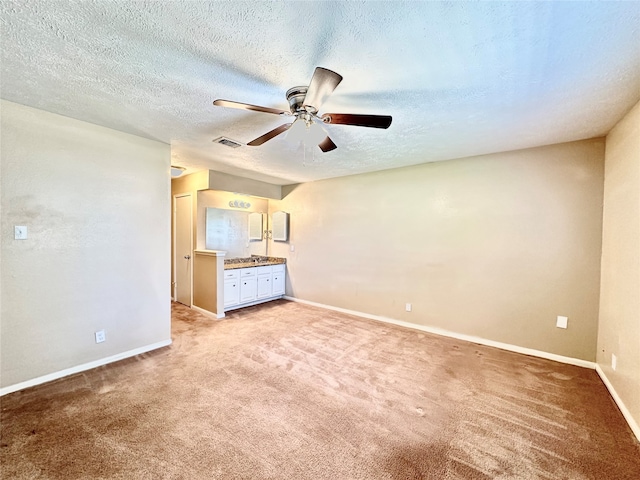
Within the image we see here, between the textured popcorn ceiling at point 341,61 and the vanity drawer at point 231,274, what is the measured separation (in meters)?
2.44

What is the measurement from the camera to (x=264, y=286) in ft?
16.9

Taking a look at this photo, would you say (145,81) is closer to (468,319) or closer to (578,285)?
(468,319)

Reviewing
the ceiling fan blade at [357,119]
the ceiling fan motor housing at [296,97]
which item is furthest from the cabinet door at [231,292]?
the ceiling fan blade at [357,119]

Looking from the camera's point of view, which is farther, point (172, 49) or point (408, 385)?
point (408, 385)

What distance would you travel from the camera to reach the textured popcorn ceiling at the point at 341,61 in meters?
1.26

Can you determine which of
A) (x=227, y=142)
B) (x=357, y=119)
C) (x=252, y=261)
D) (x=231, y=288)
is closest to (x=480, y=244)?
(x=357, y=119)

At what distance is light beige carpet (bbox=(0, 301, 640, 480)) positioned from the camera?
1.55 m

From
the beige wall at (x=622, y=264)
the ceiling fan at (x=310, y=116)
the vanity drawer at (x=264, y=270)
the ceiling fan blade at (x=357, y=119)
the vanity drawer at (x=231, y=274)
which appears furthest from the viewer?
the vanity drawer at (x=264, y=270)

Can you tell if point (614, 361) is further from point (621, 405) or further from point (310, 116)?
point (310, 116)

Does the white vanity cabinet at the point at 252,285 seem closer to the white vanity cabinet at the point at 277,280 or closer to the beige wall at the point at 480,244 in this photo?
the white vanity cabinet at the point at 277,280

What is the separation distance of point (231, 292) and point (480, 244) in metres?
3.89

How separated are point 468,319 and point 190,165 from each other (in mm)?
4638

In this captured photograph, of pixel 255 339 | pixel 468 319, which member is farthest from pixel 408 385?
pixel 255 339

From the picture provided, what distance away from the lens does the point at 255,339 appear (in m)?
3.40
